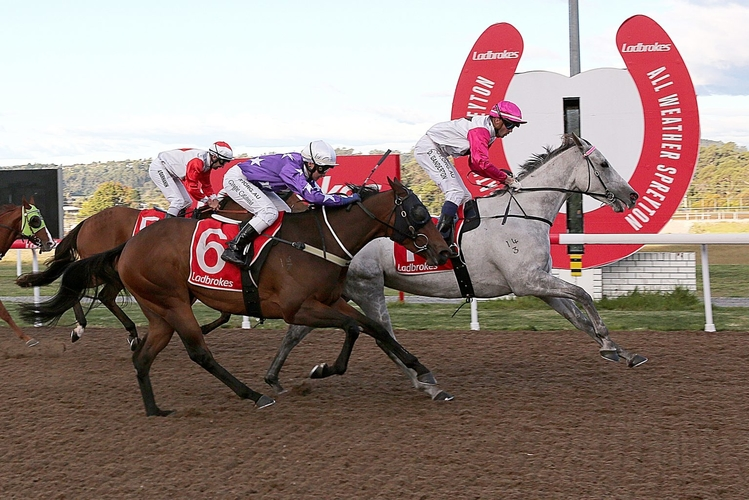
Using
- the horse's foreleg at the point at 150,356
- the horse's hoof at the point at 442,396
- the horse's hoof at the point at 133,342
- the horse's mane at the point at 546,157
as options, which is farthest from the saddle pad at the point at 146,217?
the horse's hoof at the point at 442,396

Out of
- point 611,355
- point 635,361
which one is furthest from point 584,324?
point 635,361

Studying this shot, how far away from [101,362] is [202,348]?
7.70ft

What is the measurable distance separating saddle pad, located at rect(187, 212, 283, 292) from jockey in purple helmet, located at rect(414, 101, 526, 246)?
4.17 feet

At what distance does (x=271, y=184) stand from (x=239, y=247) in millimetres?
574

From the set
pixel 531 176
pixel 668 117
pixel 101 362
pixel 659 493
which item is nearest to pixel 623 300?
pixel 668 117

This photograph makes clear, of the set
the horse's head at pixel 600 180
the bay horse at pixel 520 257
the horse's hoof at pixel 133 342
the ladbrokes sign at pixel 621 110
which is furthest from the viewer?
the ladbrokes sign at pixel 621 110

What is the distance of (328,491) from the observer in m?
3.75

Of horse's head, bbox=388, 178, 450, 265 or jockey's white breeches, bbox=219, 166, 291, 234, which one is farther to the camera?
jockey's white breeches, bbox=219, 166, 291, 234

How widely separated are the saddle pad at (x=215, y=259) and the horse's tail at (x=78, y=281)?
0.63 metres

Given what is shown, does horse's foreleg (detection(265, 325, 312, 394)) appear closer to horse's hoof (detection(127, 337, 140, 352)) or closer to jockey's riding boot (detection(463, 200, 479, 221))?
jockey's riding boot (detection(463, 200, 479, 221))

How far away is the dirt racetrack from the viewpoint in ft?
12.6

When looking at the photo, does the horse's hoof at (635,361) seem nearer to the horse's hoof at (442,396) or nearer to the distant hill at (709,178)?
the horse's hoof at (442,396)

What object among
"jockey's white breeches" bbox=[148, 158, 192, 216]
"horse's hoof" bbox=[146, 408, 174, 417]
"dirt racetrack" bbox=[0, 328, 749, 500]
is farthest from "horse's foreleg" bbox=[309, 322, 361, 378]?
"jockey's white breeches" bbox=[148, 158, 192, 216]

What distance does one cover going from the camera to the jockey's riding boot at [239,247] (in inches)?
207
